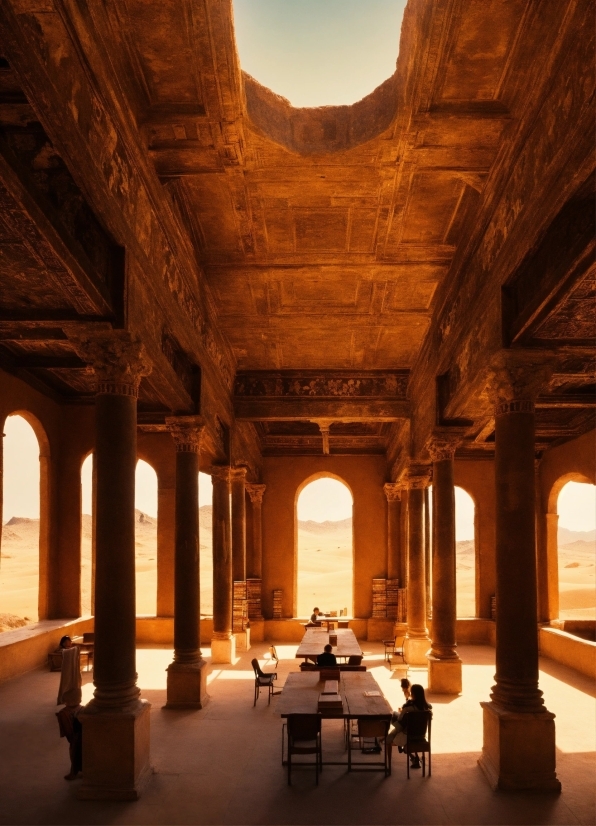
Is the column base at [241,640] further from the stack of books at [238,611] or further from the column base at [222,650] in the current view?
the column base at [222,650]

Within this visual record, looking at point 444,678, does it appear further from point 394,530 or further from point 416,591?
point 394,530

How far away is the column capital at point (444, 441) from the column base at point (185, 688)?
6280 millimetres

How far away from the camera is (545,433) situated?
20828mm

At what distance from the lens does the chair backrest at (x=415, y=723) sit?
9.69m

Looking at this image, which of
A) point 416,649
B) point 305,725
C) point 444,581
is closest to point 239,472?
point 416,649

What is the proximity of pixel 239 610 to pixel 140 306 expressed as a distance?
15100mm

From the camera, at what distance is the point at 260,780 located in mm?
9695

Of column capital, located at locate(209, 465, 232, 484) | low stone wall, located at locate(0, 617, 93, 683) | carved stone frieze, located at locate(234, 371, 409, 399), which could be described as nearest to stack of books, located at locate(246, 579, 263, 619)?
low stone wall, located at locate(0, 617, 93, 683)

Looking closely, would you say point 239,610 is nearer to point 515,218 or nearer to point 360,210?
point 360,210

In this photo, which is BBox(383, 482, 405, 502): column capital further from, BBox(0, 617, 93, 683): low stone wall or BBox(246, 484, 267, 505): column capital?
BBox(0, 617, 93, 683): low stone wall

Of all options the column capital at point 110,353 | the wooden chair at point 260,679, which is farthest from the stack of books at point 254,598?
the column capital at point 110,353

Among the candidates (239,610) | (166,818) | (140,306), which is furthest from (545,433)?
(166,818)

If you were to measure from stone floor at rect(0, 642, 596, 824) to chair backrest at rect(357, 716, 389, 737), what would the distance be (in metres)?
0.56

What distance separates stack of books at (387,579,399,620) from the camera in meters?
26.7
